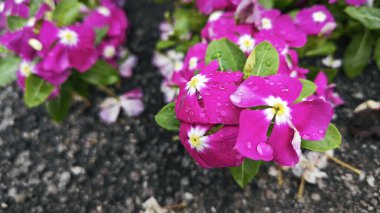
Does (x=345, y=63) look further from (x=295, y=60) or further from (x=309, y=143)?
(x=309, y=143)

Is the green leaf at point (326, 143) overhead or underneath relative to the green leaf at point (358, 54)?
overhead

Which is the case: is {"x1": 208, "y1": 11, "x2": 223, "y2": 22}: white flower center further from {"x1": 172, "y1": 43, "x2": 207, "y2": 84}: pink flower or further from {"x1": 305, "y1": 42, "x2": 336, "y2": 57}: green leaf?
{"x1": 305, "y1": 42, "x2": 336, "y2": 57}: green leaf

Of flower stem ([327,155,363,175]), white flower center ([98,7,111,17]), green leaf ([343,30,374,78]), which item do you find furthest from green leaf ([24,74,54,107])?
green leaf ([343,30,374,78])

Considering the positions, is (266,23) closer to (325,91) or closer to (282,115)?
(325,91)

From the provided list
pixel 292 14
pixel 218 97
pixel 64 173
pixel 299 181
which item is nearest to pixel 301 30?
pixel 292 14

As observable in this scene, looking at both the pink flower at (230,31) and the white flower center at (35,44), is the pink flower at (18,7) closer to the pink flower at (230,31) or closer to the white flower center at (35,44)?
the white flower center at (35,44)

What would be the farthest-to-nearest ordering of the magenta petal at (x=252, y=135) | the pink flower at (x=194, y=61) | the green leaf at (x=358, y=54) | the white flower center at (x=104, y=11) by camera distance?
the white flower center at (x=104, y=11), the green leaf at (x=358, y=54), the pink flower at (x=194, y=61), the magenta petal at (x=252, y=135)

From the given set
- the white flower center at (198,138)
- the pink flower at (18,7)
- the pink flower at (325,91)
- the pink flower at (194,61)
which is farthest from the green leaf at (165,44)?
the white flower center at (198,138)

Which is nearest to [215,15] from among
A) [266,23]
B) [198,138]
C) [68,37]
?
[266,23]
